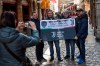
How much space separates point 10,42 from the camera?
4.55 m

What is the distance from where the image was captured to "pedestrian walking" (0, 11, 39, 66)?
4535 mm

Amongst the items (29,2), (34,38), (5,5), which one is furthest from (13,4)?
(34,38)

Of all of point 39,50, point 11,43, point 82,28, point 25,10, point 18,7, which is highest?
point 18,7

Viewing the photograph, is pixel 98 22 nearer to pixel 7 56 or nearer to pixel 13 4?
pixel 13 4

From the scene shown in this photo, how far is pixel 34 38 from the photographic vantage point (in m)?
4.70

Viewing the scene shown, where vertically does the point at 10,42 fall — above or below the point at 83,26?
above

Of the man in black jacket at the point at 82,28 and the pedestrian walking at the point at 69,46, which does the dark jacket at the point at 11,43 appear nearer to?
the man in black jacket at the point at 82,28

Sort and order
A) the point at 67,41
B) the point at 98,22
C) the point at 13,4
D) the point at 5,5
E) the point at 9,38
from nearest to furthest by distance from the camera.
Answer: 1. the point at 9,38
2. the point at 67,41
3. the point at 98,22
4. the point at 5,5
5. the point at 13,4

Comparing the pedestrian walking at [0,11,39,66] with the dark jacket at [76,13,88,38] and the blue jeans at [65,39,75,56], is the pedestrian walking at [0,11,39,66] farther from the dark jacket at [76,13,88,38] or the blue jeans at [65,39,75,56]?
the blue jeans at [65,39,75,56]

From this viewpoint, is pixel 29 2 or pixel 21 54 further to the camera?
pixel 29 2

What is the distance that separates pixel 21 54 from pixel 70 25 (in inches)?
332

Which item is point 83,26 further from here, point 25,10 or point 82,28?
point 25,10

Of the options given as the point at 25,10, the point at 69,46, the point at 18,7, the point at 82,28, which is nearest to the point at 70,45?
the point at 69,46

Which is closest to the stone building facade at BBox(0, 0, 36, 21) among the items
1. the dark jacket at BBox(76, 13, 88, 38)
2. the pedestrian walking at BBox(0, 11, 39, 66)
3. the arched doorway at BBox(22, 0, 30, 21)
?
the arched doorway at BBox(22, 0, 30, 21)
